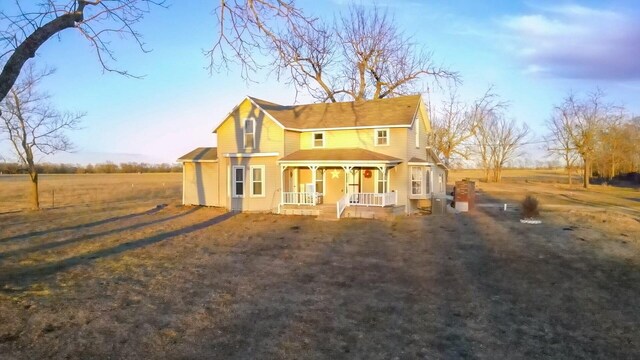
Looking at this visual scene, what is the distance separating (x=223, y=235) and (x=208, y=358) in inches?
437

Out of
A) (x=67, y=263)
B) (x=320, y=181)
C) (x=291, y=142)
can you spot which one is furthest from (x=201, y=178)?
(x=67, y=263)

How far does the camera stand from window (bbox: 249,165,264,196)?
2478cm

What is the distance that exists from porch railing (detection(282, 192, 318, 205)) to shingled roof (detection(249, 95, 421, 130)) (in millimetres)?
3748

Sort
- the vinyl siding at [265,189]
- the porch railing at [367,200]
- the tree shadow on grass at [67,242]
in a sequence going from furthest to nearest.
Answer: the vinyl siding at [265,189] < the porch railing at [367,200] < the tree shadow on grass at [67,242]

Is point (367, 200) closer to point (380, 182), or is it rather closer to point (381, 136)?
point (380, 182)

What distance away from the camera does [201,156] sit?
92.3 ft

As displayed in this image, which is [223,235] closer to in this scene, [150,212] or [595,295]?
[150,212]

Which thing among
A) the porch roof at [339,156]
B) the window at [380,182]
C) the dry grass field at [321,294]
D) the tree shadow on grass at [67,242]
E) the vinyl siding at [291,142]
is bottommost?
the dry grass field at [321,294]

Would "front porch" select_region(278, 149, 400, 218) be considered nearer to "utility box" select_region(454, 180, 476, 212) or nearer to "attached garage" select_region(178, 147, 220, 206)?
"utility box" select_region(454, 180, 476, 212)

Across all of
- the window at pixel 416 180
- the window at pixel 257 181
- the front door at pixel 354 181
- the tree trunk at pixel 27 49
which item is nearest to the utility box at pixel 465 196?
the window at pixel 416 180

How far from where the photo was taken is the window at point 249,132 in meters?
25.1

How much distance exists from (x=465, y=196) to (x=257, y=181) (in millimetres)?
11955

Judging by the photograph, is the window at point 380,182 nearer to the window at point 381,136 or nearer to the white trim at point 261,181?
the window at point 381,136

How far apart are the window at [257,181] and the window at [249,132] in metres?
1.32
